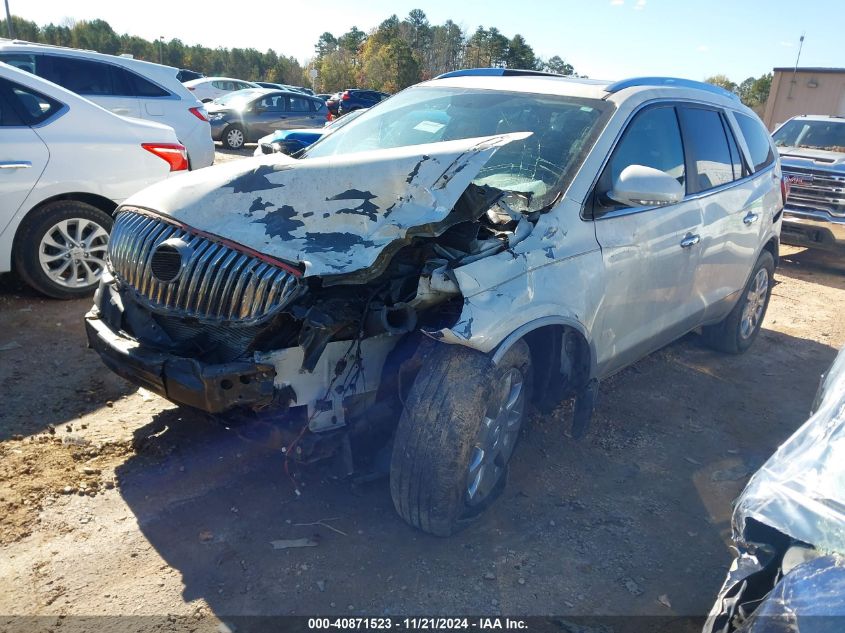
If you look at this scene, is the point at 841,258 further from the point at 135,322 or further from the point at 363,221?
the point at 135,322

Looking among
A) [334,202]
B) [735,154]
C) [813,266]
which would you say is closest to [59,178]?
[334,202]

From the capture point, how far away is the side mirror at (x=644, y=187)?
3244mm

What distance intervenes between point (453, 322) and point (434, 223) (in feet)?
1.37

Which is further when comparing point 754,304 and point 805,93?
point 805,93

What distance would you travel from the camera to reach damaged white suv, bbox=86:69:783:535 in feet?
8.90

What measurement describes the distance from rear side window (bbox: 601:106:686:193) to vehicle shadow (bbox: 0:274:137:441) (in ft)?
10.1

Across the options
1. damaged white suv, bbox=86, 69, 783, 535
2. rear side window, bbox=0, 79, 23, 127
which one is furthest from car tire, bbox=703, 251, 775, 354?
rear side window, bbox=0, 79, 23, 127

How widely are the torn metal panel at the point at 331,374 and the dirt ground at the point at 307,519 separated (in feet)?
0.87

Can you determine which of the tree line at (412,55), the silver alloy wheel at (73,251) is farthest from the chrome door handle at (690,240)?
the tree line at (412,55)

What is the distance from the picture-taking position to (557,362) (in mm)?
3307

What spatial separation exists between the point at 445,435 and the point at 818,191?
28.7 feet

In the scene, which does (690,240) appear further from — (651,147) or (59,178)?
(59,178)

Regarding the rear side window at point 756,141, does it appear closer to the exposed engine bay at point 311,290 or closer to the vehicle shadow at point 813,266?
the exposed engine bay at point 311,290

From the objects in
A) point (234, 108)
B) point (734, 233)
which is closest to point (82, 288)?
point (734, 233)
